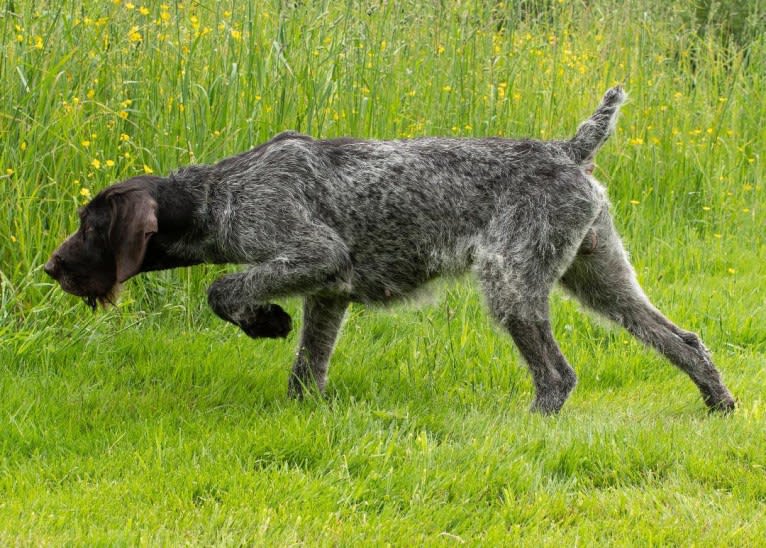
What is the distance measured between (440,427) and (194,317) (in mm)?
2069

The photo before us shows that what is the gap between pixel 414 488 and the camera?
14.4 feet

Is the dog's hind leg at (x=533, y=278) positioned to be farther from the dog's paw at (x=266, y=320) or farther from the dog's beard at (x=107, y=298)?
the dog's beard at (x=107, y=298)

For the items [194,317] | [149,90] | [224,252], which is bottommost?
[194,317]

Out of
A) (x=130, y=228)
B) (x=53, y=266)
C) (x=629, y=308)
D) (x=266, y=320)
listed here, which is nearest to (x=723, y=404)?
(x=629, y=308)

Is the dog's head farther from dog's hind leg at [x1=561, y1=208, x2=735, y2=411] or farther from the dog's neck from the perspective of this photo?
dog's hind leg at [x1=561, y1=208, x2=735, y2=411]

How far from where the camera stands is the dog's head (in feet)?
17.4

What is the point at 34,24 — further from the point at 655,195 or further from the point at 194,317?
the point at 655,195

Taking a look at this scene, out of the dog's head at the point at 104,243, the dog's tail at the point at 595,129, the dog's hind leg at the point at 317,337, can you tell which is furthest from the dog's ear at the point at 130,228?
the dog's tail at the point at 595,129

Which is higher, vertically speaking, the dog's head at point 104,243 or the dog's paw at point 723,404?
the dog's head at point 104,243

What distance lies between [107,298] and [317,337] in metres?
1.14

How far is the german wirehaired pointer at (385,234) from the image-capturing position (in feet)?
17.7

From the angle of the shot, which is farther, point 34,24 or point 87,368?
point 34,24

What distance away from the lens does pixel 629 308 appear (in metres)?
5.80

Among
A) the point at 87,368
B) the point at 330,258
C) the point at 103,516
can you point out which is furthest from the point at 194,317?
the point at 103,516
